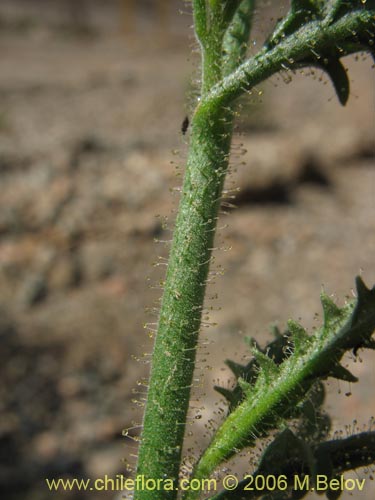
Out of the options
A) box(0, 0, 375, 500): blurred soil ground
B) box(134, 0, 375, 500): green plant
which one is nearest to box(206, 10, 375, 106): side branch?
box(134, 0, 375, 500): green plant

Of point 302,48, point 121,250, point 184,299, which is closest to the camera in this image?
point 302,48

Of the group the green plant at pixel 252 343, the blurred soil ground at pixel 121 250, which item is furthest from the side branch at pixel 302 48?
the blurred soil ground at pixel 121 250

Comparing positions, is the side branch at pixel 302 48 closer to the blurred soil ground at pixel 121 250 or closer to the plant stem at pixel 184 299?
the plant stem at pixel 184 299

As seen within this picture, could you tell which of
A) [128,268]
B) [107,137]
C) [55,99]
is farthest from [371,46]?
[55,99]

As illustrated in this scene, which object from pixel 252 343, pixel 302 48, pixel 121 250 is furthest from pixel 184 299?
pixel 121 250

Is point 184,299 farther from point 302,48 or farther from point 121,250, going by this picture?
point 121,250
